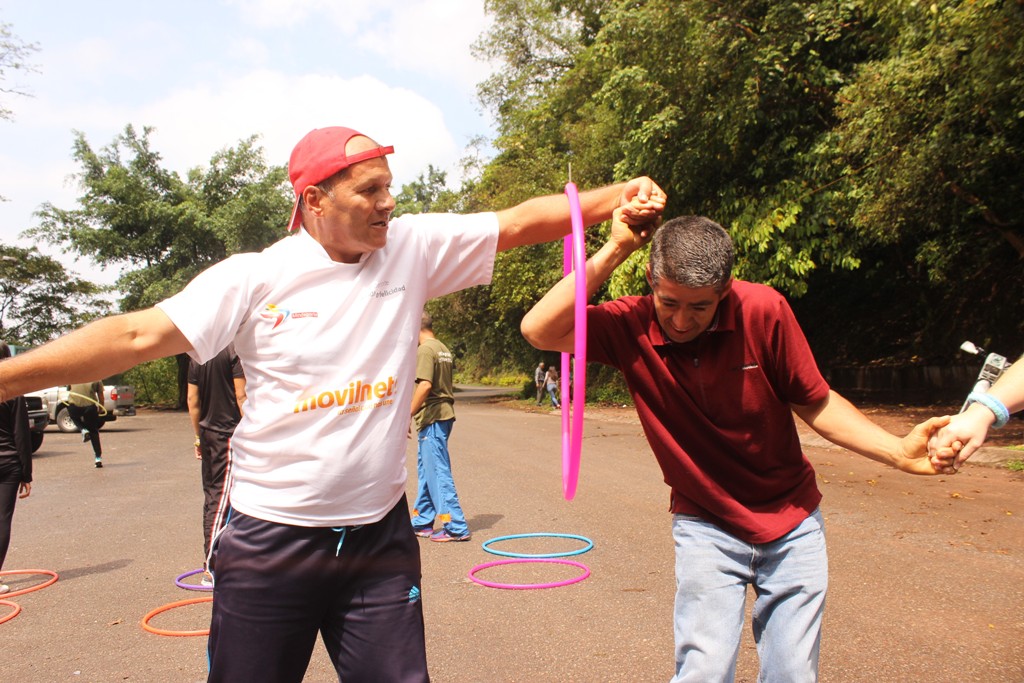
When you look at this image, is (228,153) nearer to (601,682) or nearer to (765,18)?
(765,18)

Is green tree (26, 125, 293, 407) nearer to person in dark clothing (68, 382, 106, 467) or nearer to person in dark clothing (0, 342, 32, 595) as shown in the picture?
person in dark clothing (68, 382, 106, 467)

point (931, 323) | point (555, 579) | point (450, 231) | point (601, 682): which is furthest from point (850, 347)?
point (450, 231)

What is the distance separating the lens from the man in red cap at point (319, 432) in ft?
8.73

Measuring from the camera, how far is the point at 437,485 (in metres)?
8.50

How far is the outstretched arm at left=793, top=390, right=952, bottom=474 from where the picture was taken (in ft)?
9.91

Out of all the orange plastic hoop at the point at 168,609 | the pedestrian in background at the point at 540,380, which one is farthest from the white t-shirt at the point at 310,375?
the pedestrian in background at the point at 540,380

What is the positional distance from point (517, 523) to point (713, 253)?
21.8 feet

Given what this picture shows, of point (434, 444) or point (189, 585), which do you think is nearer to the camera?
point (189, 585)

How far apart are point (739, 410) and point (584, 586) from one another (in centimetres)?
378

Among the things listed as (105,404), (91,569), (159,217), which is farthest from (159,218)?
(91,569)

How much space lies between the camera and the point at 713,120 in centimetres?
1792

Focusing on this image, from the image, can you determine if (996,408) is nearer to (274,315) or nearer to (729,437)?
(729,437)

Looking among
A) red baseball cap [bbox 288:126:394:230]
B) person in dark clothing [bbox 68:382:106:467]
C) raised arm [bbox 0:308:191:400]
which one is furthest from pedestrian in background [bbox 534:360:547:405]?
raised arm [bbox 0:308:191:400]

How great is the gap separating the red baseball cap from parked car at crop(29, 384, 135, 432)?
24437mm
